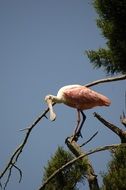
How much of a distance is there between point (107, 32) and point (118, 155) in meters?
2.50

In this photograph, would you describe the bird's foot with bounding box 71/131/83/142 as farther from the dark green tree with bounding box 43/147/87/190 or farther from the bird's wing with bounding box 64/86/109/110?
the dark green tree with bounding box 43/147/87/190

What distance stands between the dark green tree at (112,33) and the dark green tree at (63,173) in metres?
1.58

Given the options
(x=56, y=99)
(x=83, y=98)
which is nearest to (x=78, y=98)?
(x=83, y=98)

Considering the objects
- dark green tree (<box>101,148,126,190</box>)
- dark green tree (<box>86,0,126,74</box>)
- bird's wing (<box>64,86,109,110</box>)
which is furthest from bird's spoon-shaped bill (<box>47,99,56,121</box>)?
dark green tree (<box>86,0,126,74</box>)

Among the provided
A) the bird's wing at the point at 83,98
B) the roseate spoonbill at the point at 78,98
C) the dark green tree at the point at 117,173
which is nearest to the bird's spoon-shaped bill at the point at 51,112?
the roseate spoonbill at the point at 78,98

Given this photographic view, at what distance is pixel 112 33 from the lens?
5652 millimetres

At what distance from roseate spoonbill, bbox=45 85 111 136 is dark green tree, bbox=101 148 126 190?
1.56 ft

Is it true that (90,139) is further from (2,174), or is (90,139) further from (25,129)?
(2,174)

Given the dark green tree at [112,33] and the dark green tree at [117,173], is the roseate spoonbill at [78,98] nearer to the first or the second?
the dark green tree at [117,173]

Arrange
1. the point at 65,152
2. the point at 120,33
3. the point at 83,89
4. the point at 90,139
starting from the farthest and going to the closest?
the point at 120,33
the point at 65,152
the point at 83,89
the point at 90,139

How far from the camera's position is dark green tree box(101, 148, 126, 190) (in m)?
3.78

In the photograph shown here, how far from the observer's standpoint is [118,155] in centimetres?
385

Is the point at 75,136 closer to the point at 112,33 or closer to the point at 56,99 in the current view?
the point at 56,99

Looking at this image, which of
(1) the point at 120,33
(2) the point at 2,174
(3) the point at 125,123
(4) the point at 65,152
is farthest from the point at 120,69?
(2) the point at 2,174
